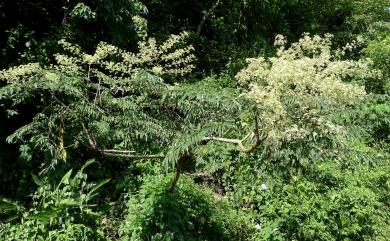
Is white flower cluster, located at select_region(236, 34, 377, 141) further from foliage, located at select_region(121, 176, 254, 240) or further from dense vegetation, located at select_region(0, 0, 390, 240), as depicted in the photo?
foliage, located at select_region(121, 176, 254, 240)

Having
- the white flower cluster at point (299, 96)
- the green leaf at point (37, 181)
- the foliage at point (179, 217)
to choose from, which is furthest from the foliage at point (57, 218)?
the white flower cluster at point (299, 96)

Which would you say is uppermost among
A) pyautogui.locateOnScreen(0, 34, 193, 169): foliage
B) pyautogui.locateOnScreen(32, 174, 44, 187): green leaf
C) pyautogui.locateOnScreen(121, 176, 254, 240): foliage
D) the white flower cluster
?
the white flower cluster

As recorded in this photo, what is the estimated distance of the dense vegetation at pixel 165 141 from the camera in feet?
8.22

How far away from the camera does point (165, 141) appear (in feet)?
10.8

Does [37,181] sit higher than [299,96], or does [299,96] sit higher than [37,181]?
[299,96]

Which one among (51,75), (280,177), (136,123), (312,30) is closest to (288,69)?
(136,123)

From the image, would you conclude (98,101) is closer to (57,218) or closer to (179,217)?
(57,218)

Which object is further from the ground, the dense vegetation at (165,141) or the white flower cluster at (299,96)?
the white flower cluster at (299,96)

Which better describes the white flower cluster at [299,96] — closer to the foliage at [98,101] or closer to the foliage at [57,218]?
the foliage at [98,101]

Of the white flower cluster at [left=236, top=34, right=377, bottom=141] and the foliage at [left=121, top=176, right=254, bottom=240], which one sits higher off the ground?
the white flower cluster at [left=236, top=34, right=377, bottom=141]

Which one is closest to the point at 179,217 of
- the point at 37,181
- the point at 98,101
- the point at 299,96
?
the point at 98,101

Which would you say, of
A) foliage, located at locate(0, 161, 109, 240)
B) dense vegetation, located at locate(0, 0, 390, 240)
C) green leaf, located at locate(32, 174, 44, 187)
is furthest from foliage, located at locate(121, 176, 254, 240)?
green leaf, located at locate(32, 174, 44, 187)

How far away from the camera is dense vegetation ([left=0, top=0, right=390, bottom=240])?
251 centimetres

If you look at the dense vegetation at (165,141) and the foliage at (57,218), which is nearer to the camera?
the dense vegetation at (165,141)
